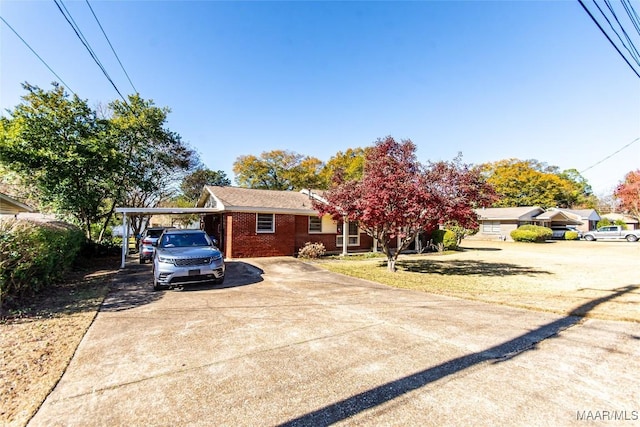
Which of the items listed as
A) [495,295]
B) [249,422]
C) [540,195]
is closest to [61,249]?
[249,422]

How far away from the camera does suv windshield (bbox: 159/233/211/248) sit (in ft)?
30.3

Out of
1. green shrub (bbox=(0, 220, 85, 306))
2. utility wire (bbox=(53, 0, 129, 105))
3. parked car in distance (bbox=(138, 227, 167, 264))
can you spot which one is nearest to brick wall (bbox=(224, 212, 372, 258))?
parked car in distance (bbox=(138, 227, 167, 264))

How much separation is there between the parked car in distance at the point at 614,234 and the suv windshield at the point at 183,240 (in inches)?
1674

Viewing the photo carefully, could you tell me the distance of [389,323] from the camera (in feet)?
18.1

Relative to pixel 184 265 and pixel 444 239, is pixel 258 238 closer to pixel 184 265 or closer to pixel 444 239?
pixel 184 265

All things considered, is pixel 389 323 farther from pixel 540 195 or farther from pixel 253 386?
pixel 540 195

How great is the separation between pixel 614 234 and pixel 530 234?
1092 centimetres

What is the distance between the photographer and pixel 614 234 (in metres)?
32.8

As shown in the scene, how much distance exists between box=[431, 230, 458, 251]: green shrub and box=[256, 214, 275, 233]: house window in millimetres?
12282

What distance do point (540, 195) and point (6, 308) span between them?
59.0m

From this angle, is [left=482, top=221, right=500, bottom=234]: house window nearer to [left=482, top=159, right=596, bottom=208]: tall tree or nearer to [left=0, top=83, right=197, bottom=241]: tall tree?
[left=482, top=159, right=596, bottom=208]: tall tree

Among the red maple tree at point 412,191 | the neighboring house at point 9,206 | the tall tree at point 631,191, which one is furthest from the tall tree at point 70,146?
the tall tree at point 631,191

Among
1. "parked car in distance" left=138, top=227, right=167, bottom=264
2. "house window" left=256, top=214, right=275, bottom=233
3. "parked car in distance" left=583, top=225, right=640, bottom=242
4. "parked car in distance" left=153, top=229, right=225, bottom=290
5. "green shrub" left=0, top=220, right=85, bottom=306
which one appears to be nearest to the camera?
"green shrub" left=0, top=220, right=85, bottom=306

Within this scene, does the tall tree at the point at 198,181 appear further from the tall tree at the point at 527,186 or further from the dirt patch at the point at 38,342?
the tall tree at the point at 527,186
